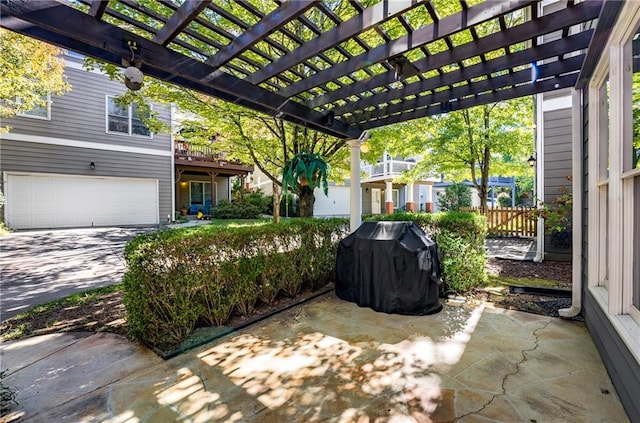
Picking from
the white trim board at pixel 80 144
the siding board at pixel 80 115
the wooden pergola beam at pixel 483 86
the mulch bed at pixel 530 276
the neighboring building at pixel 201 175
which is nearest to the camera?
the wooden pergola beam at pixel 483 86

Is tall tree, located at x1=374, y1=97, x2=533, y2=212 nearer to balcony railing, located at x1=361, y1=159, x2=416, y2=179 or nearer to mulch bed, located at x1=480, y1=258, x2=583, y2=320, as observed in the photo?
mulch bed, located at x1=480, y1=258, x2=583, y2=320

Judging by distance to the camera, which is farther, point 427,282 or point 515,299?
point 515,299

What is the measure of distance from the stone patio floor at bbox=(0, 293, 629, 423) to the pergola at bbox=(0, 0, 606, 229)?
8.69 ft

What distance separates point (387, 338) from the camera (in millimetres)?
3086

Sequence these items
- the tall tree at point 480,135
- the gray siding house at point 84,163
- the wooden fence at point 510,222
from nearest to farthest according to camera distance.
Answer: the tall tree at point 480,135, the gray siding house at point 84,163, the wooden fence at point 510,222

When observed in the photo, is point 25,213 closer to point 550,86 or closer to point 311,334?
point 311,334

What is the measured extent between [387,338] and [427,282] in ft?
3.25

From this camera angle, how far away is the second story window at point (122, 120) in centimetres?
1169

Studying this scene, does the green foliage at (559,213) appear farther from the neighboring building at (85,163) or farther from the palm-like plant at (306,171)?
the neighboring building at (85,163)

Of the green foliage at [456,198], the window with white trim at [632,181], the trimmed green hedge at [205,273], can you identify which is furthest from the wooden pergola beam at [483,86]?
the green foliage at [456,198]

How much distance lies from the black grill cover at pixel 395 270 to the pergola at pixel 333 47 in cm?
179

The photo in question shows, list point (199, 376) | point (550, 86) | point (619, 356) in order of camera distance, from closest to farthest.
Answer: point (619, 356)
point (199, 376)
point (550, 86)

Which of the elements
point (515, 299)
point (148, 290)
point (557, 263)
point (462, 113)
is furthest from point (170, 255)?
point (462, 113)

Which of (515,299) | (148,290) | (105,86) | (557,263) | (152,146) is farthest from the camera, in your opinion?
(152,146)
